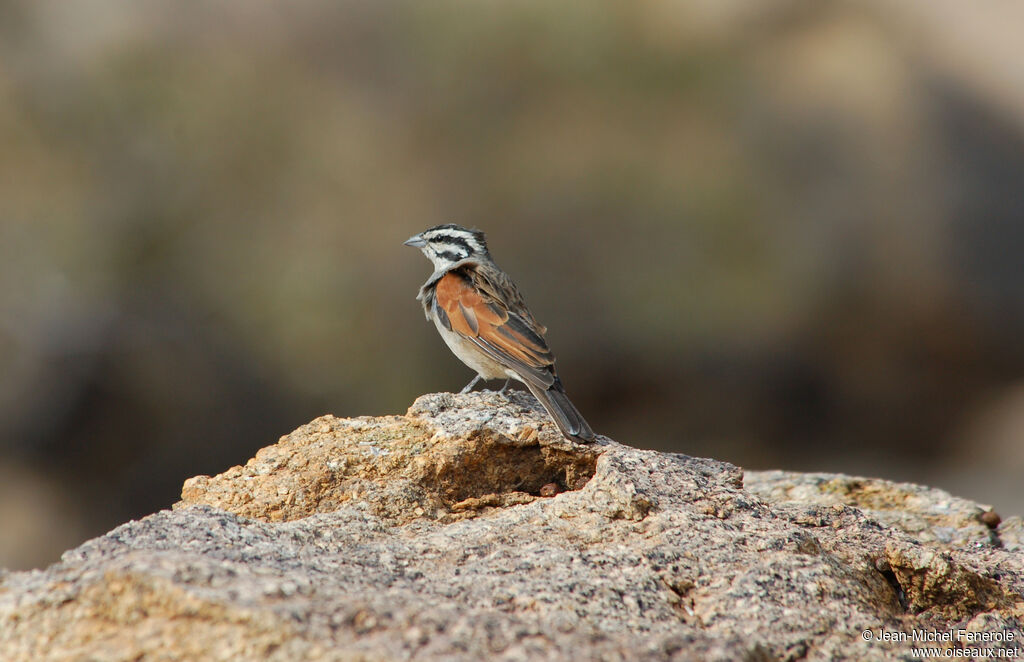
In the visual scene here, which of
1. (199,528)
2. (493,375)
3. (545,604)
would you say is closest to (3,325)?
(493,375)

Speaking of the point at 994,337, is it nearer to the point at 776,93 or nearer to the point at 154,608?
the point at 776,93

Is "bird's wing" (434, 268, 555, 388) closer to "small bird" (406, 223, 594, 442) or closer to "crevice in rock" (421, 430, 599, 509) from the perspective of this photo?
"small bird" (406, 223, 594, 442)

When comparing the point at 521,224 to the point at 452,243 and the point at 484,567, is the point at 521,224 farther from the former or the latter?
the point at 484,567

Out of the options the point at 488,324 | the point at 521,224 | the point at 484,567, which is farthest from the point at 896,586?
the point at 521,224

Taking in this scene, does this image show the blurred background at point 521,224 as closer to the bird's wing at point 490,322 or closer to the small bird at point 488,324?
the small bird at point 488,324

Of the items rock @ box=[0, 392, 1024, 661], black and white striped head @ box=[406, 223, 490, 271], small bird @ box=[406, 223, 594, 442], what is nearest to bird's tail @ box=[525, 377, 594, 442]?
rock @ box=[0, 392, 1024, 661]
